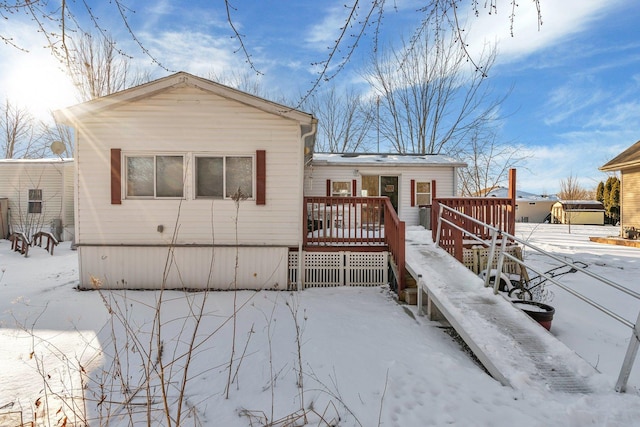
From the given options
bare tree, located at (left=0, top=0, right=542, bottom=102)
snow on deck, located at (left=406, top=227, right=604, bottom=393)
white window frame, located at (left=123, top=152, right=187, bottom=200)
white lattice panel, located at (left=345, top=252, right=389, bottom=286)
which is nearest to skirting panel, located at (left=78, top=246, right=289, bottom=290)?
white window frame, located at (left=123, top=152, right=187, bottom=200)

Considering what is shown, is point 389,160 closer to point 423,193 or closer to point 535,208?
point 423,193

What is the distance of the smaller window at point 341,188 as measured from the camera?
12.1 m

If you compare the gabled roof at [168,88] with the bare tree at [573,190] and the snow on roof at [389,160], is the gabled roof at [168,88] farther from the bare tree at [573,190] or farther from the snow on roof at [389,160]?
the bare tree at [573,190]

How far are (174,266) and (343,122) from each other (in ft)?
62.2

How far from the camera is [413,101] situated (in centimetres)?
1945

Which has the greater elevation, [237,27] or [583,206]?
[237,27]

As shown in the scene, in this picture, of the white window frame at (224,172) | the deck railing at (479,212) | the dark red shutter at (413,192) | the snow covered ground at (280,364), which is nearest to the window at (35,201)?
the snow covered ground at (280,364)

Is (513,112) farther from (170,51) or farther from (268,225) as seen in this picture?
(170,51)

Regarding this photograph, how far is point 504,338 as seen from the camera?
3508mm

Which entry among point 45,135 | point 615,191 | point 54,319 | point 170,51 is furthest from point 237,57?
point 615,191

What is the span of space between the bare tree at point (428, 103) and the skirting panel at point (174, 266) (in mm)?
13934

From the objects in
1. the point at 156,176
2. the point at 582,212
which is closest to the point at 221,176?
the point at 156,176

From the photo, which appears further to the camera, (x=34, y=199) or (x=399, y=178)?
(x=34, y=199)

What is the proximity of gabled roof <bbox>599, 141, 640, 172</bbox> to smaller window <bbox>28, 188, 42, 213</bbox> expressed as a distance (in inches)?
958
